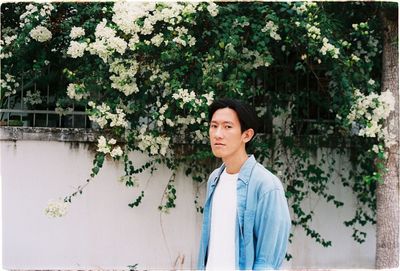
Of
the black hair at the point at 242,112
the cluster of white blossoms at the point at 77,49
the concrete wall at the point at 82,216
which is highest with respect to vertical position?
the cluster of white blossoms at the point at 77,49

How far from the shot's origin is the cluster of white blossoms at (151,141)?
19.8 feet

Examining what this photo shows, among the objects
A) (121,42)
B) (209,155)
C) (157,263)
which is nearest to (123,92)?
(121,42)

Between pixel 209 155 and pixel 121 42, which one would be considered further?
pixel 209 155

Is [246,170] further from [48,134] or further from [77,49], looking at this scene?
[48,134]

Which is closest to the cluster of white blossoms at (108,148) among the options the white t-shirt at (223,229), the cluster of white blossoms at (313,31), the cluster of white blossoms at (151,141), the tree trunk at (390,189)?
the cluster of white blossoms at (151,141)

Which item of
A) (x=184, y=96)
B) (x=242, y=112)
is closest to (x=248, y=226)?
(x=242, y=112)

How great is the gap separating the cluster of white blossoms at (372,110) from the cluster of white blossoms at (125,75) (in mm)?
2174

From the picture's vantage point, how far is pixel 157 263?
667cm

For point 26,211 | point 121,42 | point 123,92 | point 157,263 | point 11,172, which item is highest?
point 121,42

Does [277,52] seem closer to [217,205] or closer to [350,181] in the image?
[350,181]

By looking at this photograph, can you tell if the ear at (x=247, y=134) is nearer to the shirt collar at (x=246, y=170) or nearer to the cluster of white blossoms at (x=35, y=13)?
the shirt collar at (x=246, y=170)

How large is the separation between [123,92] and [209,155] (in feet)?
3.59

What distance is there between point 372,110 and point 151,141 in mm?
2226

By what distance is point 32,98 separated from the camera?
675 cm
